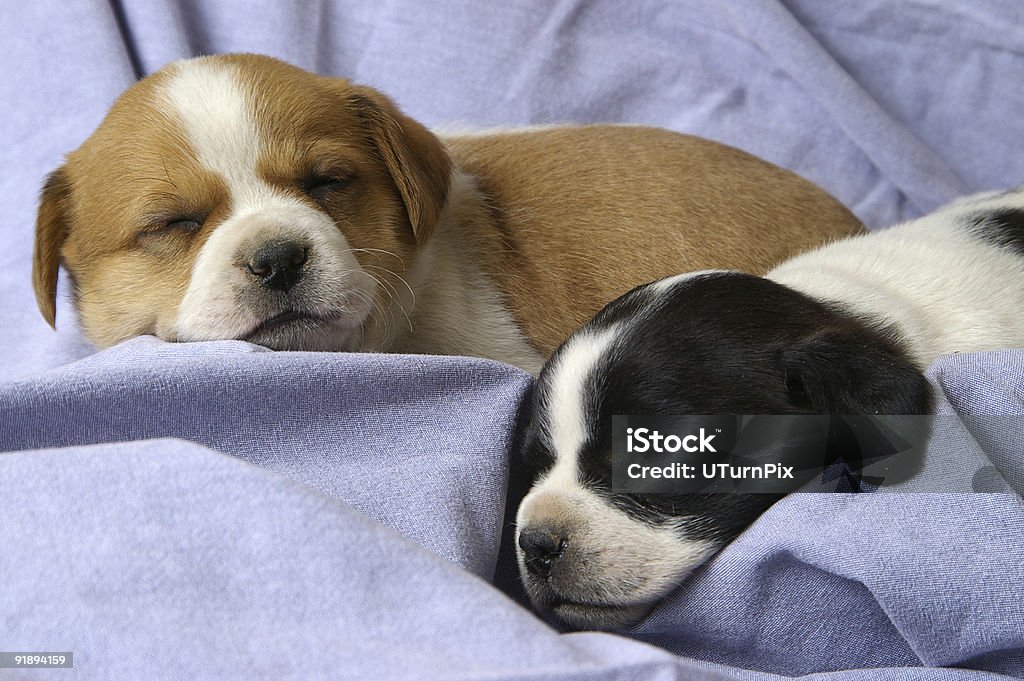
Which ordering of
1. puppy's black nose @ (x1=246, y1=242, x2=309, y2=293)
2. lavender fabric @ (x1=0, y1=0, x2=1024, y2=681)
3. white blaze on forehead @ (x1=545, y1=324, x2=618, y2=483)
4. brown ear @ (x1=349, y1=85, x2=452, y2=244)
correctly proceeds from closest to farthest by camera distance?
lavender fabric @ (x1=0, y1=0, x2=1024, y2=681)
white blaze on forehead @ (x1=545, y1=324, x2=618, y2=483)
puppy's black nose @ (x1=246, y1=242, x2=309, y2=293)
brown ear @ (x1=349, y1=85, x2=452, y2=244)

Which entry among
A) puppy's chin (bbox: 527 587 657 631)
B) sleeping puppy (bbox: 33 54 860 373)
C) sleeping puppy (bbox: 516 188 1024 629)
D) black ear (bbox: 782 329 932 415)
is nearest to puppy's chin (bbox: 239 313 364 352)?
sleeping puppy (bbox: 33 54 860 373)

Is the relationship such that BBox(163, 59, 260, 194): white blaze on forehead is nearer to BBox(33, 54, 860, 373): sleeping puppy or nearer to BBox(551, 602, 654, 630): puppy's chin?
BBox(33, 54, 860, 373): sleeping puppy

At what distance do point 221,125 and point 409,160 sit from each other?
456mm

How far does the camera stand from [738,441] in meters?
1.80

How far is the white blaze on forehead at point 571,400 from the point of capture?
188 cm

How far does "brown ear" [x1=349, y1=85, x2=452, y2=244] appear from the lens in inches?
100

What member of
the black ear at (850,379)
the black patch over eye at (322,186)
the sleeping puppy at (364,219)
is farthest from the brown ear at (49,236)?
the black ear at (850,379)

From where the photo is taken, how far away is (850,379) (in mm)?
1806

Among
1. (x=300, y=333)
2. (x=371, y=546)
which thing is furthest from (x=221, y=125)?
(x=371, y=546)

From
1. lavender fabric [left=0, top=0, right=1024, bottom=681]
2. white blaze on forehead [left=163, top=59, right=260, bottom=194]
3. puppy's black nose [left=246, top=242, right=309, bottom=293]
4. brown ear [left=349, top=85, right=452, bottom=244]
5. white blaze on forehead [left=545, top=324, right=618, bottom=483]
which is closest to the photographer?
lavender fabric [left=0, top=0, right=1024, bottom=681]

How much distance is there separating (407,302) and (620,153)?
2.62 feet

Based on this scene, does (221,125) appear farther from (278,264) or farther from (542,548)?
(542,548)

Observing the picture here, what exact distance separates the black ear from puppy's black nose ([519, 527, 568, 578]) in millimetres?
483

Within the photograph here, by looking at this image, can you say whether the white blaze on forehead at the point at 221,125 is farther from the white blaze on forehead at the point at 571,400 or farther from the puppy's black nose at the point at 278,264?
the white blaze on forehead at the point at 571,400
